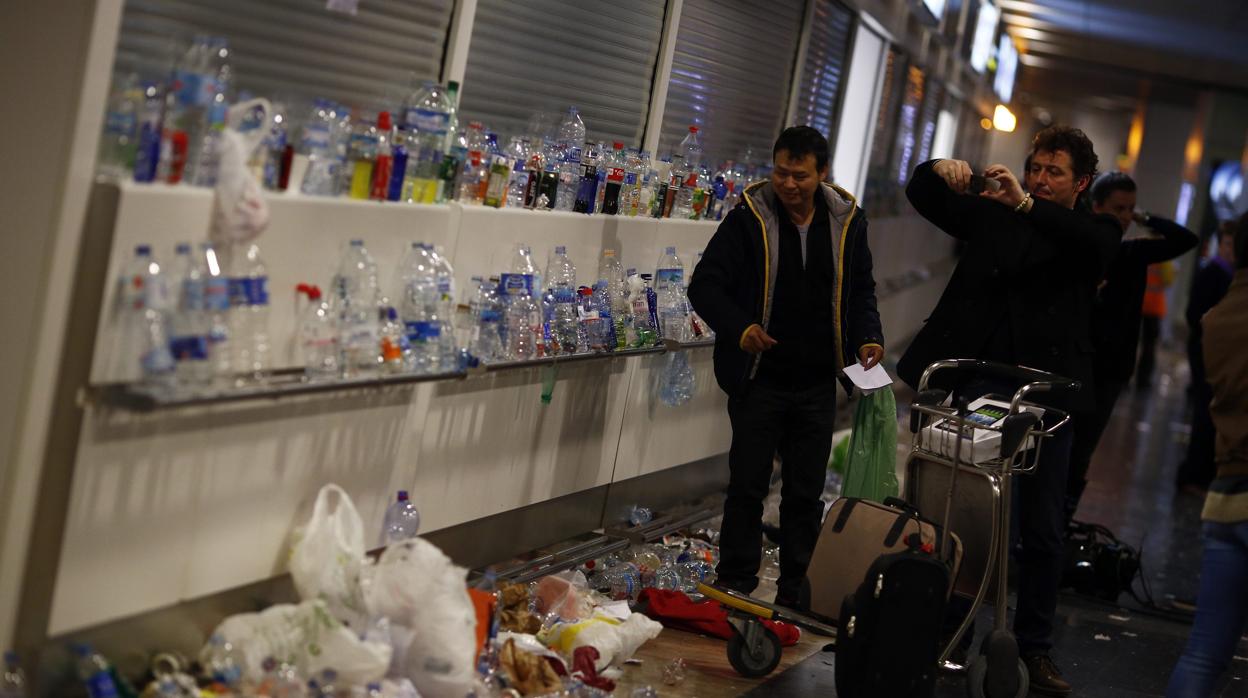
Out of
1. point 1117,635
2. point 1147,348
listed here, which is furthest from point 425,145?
point 1147,348

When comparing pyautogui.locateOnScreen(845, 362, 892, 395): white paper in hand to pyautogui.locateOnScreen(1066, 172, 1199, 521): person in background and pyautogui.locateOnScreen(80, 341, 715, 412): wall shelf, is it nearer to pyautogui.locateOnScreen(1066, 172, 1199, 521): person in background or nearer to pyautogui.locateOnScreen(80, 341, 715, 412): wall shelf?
pyautogui.locateOnScreen(80, 341, 715, 412): wall shelf

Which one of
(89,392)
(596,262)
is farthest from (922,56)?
(89,392)

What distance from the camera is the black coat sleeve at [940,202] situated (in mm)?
4969

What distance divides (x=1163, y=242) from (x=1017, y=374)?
2591 millimetres

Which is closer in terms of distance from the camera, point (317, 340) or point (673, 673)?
point (317, 340)

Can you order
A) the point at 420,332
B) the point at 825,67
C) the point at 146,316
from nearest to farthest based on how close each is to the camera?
the point at 146,316 < the point at 420,332 < the point at 825,67

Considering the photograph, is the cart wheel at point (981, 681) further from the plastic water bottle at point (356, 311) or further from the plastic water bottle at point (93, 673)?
the plastic water bottle at point (93, 673)

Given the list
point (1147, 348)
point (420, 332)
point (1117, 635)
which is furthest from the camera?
point (1147, 348)

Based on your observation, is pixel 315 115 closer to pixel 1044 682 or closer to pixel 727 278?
pixel 727 278

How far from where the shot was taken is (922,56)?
1193 cm

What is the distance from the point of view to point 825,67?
29.1 ft

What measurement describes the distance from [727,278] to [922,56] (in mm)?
7557

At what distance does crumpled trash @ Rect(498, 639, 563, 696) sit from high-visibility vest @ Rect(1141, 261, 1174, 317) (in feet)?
40.8

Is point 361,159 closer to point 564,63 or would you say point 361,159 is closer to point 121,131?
point 121,131
